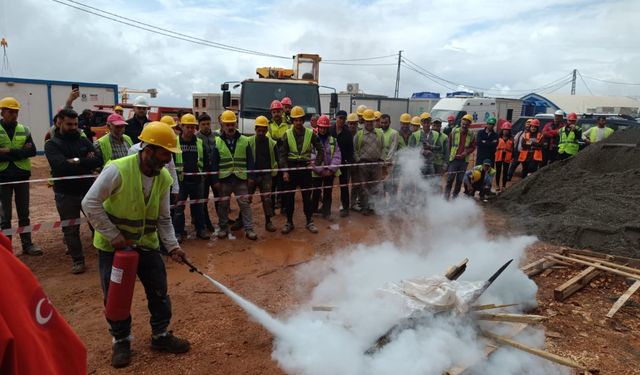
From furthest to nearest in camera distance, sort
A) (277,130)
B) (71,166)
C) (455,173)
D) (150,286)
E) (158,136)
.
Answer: (455,173), (277,130), (71,166), (150,286), (158,136)

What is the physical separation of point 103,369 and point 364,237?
15.3 feet

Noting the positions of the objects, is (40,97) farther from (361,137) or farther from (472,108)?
(472,108)

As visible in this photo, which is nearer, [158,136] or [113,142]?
[158,136]

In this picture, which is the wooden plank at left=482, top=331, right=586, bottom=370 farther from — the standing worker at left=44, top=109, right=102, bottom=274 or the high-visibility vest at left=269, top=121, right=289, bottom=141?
the high-visibility vest at left=269, top=121, right=289, bottom=141

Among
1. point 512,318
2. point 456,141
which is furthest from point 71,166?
point 456,141

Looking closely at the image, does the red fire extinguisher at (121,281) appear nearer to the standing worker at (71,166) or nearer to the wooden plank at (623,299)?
the standing worker at (71,166)

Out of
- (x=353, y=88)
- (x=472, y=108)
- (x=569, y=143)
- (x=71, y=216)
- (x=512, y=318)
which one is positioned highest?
(x=353, y=88)

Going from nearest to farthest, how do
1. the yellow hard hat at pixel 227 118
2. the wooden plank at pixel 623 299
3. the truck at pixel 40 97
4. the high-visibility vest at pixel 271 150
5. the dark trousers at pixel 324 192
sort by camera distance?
1. the wooden plank at pixel 623 299
2. the yellow hard hat at pixel 227 118
3. the high-visibility vest at pixel 271 150
4. the dark trousers at pixel 324 192
5. the truck at pixel 40 97

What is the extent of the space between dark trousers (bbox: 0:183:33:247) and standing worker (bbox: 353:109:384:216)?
5.70 meters

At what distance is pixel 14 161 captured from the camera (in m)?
5.82

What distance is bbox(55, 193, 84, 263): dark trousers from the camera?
5480 mm

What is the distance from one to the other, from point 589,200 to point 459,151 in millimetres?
2745

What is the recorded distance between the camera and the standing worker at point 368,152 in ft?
27.8

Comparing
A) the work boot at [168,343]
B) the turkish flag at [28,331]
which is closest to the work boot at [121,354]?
the work boot at [168,343]
